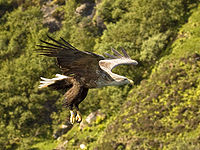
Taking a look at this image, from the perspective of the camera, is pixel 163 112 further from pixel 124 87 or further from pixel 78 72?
pixel 78 72

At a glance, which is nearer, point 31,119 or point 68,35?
point 31,119

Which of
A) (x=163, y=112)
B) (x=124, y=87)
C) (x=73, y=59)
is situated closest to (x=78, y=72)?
(x=73, y=59)

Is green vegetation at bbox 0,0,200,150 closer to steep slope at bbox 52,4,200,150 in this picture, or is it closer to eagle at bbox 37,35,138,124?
steep slope at bbox 52,4,200,150

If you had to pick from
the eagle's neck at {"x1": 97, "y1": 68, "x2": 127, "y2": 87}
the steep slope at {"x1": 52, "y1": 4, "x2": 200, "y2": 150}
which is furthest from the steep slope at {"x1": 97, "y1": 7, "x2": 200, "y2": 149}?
the eagle's neck at {"x1": 97, "y1": 68, "x2": 127, "y2": 87}

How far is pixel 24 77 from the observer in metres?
44.5

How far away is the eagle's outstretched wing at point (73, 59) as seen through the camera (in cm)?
874

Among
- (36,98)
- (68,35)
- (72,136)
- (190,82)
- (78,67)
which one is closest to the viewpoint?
(78,67)

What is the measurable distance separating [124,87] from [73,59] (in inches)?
1149

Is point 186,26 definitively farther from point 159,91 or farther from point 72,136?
point 72,136

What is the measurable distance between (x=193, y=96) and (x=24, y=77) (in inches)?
827

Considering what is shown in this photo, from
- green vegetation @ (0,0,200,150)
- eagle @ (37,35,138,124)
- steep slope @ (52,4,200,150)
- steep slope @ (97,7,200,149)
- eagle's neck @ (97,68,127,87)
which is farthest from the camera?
green vegetation @ (0,0,200,150)

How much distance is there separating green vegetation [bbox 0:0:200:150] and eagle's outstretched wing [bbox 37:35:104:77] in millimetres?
17021

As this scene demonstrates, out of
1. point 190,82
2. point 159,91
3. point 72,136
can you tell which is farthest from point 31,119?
point 190,82

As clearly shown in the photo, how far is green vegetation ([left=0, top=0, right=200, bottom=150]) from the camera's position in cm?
2995
